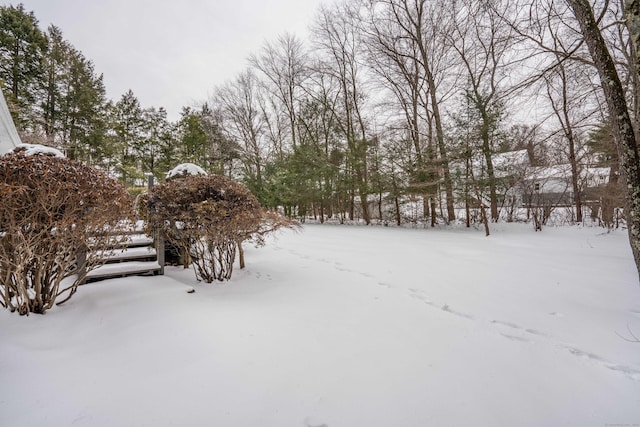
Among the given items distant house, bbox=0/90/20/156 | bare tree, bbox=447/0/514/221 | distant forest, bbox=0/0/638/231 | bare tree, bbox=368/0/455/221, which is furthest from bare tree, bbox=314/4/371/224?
distant house, bbox=0/90/20/156

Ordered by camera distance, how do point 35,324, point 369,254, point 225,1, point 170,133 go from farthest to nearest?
point 170,133
point 225,1
point 369,254
point 35,324

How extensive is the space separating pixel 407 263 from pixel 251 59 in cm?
1899

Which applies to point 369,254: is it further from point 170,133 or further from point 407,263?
point 170,133

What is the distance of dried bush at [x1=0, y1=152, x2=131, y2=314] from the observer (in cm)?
209

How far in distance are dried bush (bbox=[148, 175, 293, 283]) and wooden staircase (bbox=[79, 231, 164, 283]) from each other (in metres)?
0.42

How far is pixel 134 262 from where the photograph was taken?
377 centimetres

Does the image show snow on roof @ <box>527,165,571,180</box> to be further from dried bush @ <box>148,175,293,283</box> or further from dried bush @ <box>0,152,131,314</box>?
dried bush @ <box>0,152,131,314</box>

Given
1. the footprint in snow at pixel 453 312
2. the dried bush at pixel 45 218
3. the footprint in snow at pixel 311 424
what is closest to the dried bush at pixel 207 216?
the dried bush at pixel 45 218

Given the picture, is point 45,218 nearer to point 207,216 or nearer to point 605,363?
point 207,216

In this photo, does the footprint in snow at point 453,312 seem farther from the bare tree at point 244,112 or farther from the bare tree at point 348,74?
the bare tree at point 244,112

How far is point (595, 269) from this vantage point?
397 centimetres

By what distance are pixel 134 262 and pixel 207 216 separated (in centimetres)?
168

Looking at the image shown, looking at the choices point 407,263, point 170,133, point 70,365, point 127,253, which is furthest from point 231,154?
point 70,365

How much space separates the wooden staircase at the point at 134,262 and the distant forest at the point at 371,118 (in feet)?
20.1
